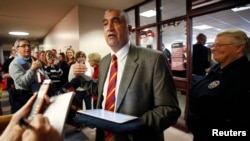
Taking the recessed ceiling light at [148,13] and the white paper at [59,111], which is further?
the recessed ceiling light at [148,13]

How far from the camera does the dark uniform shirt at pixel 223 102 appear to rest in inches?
A: 48.5

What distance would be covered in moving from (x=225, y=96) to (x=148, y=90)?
610 millimetres

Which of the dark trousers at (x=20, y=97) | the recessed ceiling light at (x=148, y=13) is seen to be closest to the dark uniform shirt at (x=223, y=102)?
the dark trousers at (x=20, y=97)

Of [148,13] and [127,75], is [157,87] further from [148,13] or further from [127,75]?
[148,13]

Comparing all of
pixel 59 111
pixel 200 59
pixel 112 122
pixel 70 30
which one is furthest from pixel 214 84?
pixel 70 30

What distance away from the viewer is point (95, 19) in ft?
15.7

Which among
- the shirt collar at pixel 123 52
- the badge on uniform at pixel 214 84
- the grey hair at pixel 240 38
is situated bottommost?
the badge on uniform at pixel 214 84

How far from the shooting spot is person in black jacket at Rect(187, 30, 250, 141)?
1.24 meters

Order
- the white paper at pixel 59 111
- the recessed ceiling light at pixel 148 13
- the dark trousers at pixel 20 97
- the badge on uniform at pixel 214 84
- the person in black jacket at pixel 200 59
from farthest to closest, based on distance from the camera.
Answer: the recessed ceiling light at pixel 148 13, the person in black jacket at pixel 200 59, the dark trousers at pixel 20 97, the badge on uniform at pixel 214 84, the white paper at pixel 59 111

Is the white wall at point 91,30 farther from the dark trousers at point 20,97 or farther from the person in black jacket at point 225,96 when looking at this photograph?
the person in black jacket at point 225,96

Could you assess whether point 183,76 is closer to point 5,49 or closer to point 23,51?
point 23,51

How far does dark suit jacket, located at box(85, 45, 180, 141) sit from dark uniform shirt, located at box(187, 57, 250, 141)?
17.7 inches

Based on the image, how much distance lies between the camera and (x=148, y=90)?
107 cm

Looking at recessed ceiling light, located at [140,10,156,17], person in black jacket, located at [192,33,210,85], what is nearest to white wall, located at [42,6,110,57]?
recessed ceiling light, located at [140,10,156,17]
